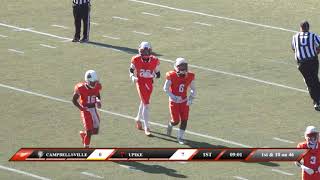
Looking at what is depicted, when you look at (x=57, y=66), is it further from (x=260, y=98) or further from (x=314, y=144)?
(x=314, y=144)

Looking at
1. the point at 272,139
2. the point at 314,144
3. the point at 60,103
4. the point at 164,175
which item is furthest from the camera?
the point at 60,103

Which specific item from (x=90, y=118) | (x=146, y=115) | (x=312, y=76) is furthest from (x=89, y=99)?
(x=312, y=76)

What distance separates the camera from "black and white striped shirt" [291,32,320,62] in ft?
71.2

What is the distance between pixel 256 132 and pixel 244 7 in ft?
32.6

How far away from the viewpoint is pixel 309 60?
21.7 meters

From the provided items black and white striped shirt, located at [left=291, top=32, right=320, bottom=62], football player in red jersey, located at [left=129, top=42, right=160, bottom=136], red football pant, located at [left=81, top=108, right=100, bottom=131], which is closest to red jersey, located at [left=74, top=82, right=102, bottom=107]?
red football pant, located at [left=81, top=108, right=100, bottom=131]

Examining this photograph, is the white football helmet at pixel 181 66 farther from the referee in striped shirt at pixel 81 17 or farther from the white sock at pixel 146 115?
the referee in striped shirt at pixel 81 17

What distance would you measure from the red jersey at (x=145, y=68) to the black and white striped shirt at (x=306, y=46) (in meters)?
3.31

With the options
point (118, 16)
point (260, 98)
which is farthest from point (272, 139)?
point (118, 16)

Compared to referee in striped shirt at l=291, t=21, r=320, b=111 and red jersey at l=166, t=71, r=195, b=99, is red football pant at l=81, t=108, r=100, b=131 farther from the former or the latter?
referee in striped shirt at l=291, t=21, r=320, b=111

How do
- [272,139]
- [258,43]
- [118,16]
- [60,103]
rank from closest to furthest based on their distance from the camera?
1. [272,139]
2. [60,103]
3. [258,43]
4. [118,16]

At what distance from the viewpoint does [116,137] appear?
785 inches

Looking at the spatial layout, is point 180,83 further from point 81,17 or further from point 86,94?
point 81,17

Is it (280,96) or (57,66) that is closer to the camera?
(280,96)
